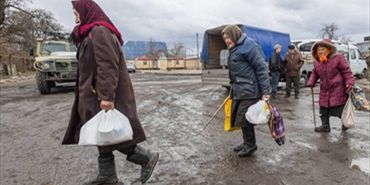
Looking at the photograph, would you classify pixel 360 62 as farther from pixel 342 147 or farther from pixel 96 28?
pixel 96 28

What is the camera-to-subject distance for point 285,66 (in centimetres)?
Answer: 862

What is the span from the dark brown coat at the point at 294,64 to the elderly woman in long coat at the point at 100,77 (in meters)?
6.97

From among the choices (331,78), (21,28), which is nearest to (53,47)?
(331,78)

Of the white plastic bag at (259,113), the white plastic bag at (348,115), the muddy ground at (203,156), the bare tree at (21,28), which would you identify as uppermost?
the bare tree at (21,28)

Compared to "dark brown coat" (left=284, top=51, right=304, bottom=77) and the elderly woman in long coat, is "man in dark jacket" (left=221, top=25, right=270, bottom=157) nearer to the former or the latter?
the elderly woman in long coat

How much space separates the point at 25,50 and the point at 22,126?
3158cm

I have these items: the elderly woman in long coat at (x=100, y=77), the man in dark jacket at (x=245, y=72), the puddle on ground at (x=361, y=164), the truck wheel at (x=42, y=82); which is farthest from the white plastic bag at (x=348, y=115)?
the truck wheel at (x=42, y=82)

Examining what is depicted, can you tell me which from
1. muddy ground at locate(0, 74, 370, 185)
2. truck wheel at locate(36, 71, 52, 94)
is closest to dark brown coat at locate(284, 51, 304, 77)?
muddy ground at locate(0, 74, 370, 185)

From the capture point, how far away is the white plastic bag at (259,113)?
10.2 feet

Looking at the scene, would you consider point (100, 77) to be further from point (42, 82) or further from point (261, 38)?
point (42, 82)

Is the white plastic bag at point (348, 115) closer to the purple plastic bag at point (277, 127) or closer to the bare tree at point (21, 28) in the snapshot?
the purple plastic bag at point (277, 127)

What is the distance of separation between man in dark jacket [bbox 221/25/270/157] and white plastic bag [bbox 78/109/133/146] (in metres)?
1.59

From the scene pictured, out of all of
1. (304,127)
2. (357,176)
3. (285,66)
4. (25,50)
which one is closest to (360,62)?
(285,66)

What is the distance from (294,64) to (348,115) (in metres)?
4.47
